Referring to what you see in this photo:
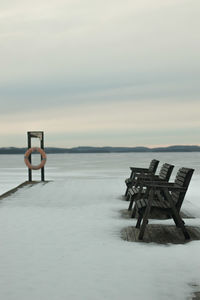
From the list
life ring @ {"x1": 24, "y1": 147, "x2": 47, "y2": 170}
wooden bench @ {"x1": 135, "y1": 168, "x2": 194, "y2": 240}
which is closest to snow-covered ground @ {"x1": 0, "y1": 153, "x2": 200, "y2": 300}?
wooden bench @ {"x1": 135, "y1": 168, "x2": 194, "y2": 240}

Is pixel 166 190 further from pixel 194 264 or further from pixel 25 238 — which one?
Answer: pixel 25 238

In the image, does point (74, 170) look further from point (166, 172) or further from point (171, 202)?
point (171, 202)

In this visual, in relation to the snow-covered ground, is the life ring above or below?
above

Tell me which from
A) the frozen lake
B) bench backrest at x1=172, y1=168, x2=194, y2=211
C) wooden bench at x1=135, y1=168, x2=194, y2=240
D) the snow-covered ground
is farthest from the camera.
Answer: the frozen lake

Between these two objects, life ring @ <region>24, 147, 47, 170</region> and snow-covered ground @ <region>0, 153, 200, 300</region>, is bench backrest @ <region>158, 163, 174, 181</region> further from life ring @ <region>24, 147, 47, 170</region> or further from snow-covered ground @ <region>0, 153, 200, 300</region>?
life ring @ <region>24, 147, 47, 170</region>

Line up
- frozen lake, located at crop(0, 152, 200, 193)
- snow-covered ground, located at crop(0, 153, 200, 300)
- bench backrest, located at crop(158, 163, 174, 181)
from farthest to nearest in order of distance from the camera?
frozen lake, located at crop(0, 152, 200, 193), bench backrest, located at crop(158, 163, 174, 181), snow-covered ground, located at crop(0, 153, 200, 300)

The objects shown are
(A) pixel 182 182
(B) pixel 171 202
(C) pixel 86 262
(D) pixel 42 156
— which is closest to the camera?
(C) pixel 86 262

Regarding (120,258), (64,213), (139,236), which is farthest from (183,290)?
(64,213)

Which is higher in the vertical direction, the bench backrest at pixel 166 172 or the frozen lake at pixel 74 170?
the bench backrest at pixel 166 172

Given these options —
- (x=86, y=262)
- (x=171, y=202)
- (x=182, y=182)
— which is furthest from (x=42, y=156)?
(x=86, y=262)

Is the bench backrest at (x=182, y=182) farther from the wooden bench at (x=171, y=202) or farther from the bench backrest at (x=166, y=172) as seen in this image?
the bench backrest at (x=166, y=172)

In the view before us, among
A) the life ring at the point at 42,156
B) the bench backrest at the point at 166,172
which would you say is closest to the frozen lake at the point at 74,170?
the life ring at the point at 42,156

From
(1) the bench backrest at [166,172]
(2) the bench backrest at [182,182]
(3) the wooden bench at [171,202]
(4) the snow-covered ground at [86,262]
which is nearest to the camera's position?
(4) the snow-covered ground at [86,262]

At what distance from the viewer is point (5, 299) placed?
2727 mm
